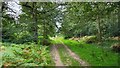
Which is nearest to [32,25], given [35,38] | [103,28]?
[35,38]

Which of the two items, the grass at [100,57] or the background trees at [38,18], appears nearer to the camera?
the grass at [100,57]

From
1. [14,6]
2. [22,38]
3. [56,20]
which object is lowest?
[22,38]

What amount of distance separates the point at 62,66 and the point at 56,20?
1464 centimetres

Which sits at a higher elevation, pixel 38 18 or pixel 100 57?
pixel 38 18

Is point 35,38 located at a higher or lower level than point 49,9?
lower

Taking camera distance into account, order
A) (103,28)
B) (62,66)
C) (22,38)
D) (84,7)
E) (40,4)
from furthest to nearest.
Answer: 1. (103,28)
2. (40,4)
3. (22,38)
4. (84,7)
5. (62,66)

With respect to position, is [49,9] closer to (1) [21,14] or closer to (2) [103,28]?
(1) [21,14]

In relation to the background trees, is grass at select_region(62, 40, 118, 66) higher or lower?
lower

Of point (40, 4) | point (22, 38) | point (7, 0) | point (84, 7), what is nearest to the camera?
point (84, 7)

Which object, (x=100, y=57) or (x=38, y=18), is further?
(x=38, y=18)

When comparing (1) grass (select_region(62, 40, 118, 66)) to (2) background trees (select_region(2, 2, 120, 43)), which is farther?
(2) background trees (select_region(2, 2, 120, 43))

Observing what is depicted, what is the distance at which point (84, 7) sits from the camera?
16.9 m

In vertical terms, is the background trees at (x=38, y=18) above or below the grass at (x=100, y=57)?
above

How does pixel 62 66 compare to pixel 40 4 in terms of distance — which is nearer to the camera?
pixel 62 66
